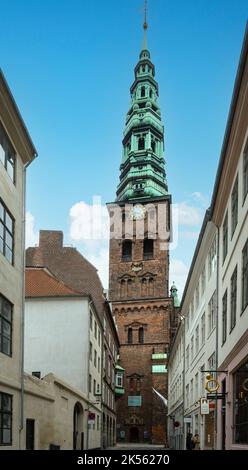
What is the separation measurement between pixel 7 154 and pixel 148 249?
65.7 meters

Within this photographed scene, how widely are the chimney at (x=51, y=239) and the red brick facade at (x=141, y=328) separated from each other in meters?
30.1

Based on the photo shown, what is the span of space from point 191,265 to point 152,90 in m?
59.5

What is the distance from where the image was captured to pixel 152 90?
9038 centimetres

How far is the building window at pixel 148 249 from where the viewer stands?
84750mm

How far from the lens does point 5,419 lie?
18.9 meters

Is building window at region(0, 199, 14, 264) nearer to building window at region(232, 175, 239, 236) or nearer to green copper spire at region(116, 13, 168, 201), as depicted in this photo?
building window at region(232, 175, 239, 236)

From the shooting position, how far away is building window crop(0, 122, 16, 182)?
19.5 meters

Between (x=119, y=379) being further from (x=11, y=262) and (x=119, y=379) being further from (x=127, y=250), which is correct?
(x=11, y=262)

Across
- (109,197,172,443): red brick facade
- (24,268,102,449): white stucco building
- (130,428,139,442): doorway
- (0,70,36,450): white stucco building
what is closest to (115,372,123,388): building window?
(109,197,172,443): red brick facade

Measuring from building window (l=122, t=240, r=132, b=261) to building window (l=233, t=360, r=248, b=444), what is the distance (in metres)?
66.6

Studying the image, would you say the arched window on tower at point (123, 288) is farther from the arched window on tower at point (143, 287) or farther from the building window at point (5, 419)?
the building window at point (5, 419)

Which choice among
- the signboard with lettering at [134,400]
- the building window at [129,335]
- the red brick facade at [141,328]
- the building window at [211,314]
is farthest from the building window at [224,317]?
the building window at [129,335]

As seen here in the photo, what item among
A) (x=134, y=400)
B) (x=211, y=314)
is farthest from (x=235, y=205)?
(x=134, y=400)

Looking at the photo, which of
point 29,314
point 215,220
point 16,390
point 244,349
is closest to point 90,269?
point 29,314
